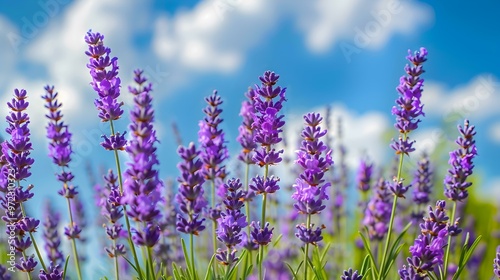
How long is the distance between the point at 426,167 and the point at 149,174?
2.09 meters

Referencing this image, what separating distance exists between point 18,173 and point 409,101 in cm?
200

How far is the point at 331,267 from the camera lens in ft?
19.9

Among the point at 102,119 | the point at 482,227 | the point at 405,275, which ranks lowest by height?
the point at 405,275

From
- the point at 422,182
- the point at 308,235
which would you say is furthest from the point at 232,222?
the point at 422,182

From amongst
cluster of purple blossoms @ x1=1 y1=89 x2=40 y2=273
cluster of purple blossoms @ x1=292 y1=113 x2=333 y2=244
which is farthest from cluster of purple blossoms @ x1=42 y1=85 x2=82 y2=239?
cluster of purple blossoms @ x1=292 y1=113 x2=333 y2=244

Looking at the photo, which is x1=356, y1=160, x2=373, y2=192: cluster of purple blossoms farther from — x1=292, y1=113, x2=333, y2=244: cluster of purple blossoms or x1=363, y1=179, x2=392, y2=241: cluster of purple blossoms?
x1=292, y1=113, x2=333, y2=244: cluster of purple blossoms

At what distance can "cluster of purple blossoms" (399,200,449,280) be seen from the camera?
A: 313 centimetres

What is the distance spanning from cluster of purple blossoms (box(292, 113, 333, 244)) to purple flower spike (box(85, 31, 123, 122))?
0.89m

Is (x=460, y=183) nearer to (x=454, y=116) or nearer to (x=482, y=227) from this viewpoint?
(x=454, y=116)

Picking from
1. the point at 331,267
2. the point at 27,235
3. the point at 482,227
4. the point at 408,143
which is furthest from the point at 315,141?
the point at 482,227

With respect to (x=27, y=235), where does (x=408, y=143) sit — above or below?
above

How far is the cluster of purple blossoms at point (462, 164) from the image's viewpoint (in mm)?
3346

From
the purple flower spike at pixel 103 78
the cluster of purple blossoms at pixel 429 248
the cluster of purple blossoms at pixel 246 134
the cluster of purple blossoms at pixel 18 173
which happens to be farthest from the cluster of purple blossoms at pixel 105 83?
the cluster of purple blossoms at pixel 429 248

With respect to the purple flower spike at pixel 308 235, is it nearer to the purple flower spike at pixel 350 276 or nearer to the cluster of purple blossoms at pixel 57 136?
the purple flower spike at pixel 350 276
